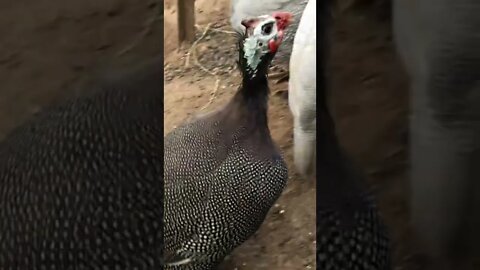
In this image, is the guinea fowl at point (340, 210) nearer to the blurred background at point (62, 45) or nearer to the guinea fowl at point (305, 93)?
the guinea fowl at point (305, 93)

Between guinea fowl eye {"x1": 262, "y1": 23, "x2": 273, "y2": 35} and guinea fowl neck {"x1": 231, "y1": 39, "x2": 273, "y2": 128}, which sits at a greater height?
guinea fowl eye {"x1": 262, "y1": 23, "x2": 273, "y2": 35}

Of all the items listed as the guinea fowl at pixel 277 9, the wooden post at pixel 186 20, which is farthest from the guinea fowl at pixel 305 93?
the wooden post at pixel 186 20

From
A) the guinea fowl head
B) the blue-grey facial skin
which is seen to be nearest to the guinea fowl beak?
the guinea fowl head

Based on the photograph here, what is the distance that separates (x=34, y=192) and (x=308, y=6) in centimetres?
36

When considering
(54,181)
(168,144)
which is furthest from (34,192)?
(168,144)

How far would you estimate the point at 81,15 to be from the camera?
2.57 ft

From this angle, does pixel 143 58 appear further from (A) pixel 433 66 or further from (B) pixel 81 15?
(A) pixel 433 66

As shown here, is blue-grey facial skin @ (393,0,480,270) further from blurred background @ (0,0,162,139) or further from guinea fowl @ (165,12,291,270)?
blurred background @ (0,0,162,139)

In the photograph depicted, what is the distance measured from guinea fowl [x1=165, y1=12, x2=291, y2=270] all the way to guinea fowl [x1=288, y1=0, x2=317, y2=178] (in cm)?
2

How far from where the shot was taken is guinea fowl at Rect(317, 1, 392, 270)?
81cm

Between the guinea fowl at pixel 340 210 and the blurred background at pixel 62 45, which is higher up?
the blurred background at pixel 62 45

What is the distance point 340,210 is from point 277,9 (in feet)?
0.77

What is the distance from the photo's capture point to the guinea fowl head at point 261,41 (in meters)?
0.82

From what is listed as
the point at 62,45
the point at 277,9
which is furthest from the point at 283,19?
the point at 62,45
